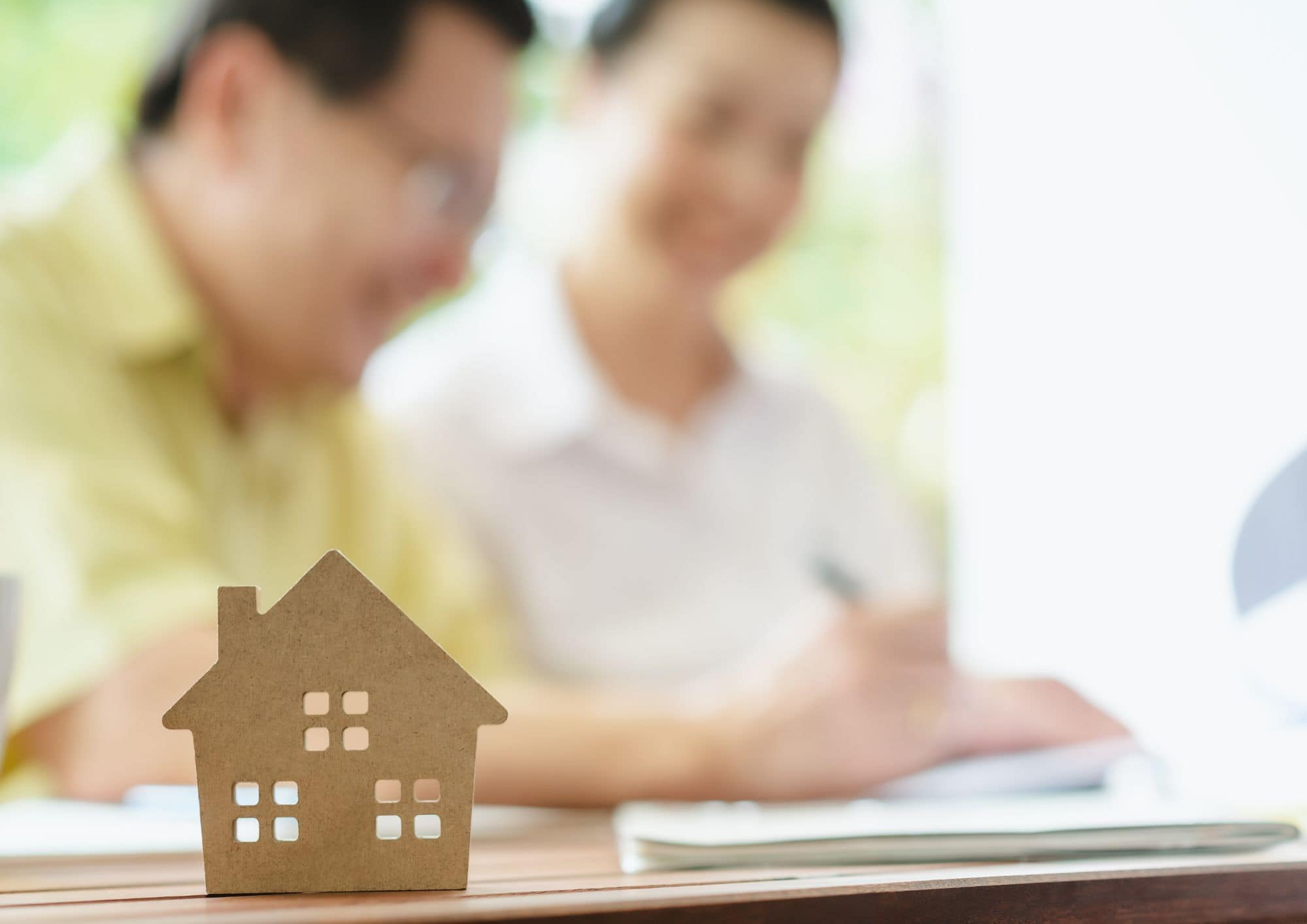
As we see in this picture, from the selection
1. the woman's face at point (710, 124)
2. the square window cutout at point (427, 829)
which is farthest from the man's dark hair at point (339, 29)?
the square window cutout at point (427, 829)

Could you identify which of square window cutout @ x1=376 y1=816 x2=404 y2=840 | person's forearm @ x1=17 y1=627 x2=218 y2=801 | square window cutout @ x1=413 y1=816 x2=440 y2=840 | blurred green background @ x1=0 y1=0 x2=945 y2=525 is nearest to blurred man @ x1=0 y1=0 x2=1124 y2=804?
person's forearm @ x1=17 y1=627 x2=218 y2=801

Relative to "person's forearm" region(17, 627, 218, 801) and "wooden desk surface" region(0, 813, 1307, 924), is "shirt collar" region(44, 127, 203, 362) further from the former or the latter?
"wooden desk surface" region(0, 813, 1307, 924)

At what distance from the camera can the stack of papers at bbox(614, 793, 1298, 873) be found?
0.39m

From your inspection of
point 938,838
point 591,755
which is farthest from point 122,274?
point 938,838

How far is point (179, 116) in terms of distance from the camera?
1105 mm

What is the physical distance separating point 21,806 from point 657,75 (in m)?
1.09

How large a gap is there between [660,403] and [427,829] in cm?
113

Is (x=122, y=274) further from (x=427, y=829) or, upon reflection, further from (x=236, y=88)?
(x=427, y=829)

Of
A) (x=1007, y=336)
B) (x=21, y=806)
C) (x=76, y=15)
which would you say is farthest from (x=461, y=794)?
(x=76, y=15)

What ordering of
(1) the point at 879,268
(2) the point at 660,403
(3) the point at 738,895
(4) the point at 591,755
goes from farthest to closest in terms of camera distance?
(1) the point at 879,268, (2) the point at 660,403, (4) the point at 591,755, (3) the point at 738,895

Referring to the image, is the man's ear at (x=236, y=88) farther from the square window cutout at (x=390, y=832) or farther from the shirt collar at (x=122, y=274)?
the square window cutout at (x=390, y=832)

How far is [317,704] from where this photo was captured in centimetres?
36

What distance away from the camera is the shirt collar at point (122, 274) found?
95 centimetres

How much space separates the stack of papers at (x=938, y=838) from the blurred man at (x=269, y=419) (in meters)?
0.33
